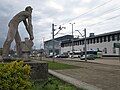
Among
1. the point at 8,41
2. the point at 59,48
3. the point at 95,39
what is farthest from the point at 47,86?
the point at 59,48

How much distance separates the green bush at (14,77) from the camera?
21.6ft

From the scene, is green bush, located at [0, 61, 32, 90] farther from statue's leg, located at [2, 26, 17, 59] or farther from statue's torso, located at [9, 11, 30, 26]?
statue's torso, located at [9, 11, 30, 26]

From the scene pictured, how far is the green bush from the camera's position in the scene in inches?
259

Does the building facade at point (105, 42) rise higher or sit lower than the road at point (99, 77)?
higher

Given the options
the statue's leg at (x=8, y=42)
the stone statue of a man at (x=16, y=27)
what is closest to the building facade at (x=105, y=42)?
the stone statue of a man at (x=16, y=27)

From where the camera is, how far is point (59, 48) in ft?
488

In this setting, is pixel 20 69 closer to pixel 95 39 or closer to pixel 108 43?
pixel 108 43

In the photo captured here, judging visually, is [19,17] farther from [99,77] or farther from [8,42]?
[99,77]

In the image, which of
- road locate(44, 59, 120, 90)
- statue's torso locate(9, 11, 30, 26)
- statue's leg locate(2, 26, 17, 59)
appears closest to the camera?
road locate(44, 59, 120, 90)

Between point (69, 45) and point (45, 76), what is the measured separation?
118m

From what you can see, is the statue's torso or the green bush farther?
the statue's torso

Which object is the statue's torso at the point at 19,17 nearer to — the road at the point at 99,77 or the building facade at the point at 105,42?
the road at the point at 99,77

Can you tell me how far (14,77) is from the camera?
6660 mm

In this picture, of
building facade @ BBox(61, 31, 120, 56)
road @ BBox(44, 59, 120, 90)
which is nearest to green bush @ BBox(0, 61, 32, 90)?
road @ BBox(44, 59, 120, 90)
